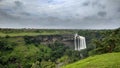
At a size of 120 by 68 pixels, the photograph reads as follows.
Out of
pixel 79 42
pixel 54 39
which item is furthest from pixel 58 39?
pixel 79 42

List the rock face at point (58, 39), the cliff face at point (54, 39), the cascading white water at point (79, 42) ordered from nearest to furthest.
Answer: the cliff face at point (54, 39), the rock face at point (58, 39), the cascading white water at point (79, 42)

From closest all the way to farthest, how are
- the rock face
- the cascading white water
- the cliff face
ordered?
the cliff face, the rock face, the cascading white water

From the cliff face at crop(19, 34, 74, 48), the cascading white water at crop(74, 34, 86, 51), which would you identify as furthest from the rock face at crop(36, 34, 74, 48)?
the cascading white water at crop(74, 34, 86, 51)

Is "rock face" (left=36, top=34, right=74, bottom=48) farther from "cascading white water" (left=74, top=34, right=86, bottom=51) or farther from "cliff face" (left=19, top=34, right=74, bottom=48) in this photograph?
"cascading white water" (left=74, top=34, right=86, bottom=51)

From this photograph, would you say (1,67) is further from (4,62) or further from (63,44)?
(63,44)

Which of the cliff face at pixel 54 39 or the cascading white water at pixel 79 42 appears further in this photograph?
the cascading white water at pixel 79 42

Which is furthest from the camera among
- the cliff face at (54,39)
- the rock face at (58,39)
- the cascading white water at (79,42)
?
the cascading white water at (79,42)

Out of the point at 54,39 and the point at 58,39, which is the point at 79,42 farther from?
the point at 54,39

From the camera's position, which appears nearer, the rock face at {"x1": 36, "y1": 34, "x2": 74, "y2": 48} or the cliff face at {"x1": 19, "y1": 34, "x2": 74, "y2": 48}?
the cliff face at {"x1": 19, "y1": 34, "x2": 74, "y2": 48}

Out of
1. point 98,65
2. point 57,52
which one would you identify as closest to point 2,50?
point 57,52

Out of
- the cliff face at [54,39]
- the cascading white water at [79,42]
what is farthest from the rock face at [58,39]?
the cascading white water at [79,42]

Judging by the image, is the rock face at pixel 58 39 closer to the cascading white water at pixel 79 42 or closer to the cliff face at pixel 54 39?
the cliff face at pixel 54 39
